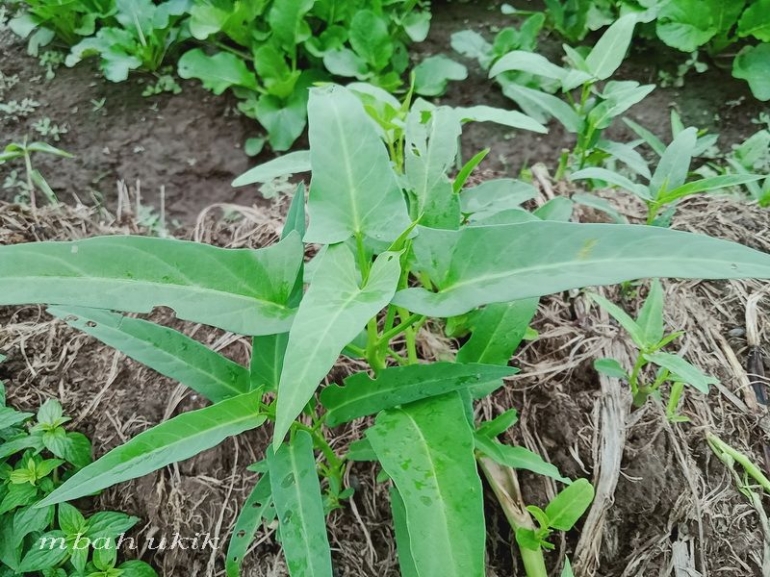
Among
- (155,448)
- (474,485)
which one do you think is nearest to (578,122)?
(474,485)

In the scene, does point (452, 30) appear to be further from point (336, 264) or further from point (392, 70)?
point (336, 264)

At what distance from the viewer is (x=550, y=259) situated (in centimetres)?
56

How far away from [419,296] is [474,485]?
8.2 inches

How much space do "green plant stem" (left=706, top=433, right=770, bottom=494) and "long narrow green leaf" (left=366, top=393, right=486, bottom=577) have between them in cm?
51

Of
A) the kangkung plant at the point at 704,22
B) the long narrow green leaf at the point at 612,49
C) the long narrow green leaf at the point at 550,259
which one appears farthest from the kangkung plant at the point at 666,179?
the kangkung plant at the point at 704,22

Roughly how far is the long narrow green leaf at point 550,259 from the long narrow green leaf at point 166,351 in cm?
27

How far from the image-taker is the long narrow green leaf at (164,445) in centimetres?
57

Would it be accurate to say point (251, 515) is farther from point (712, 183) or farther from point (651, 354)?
point (712, 183)

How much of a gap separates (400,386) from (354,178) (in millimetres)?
256

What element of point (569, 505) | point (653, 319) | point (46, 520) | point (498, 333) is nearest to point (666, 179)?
point (653, 319)

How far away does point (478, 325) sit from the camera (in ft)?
2.54

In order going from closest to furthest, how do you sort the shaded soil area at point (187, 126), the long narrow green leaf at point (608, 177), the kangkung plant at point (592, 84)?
the long narrow green leaf at point (608, 177)
the kangkung plant at point (592, 84)
the shaded soil area at point (187, 126)

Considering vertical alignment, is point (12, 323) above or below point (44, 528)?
above

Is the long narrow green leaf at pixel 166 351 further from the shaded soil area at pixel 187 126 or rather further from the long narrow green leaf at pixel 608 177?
the shaded soil area at pixel 187 126
